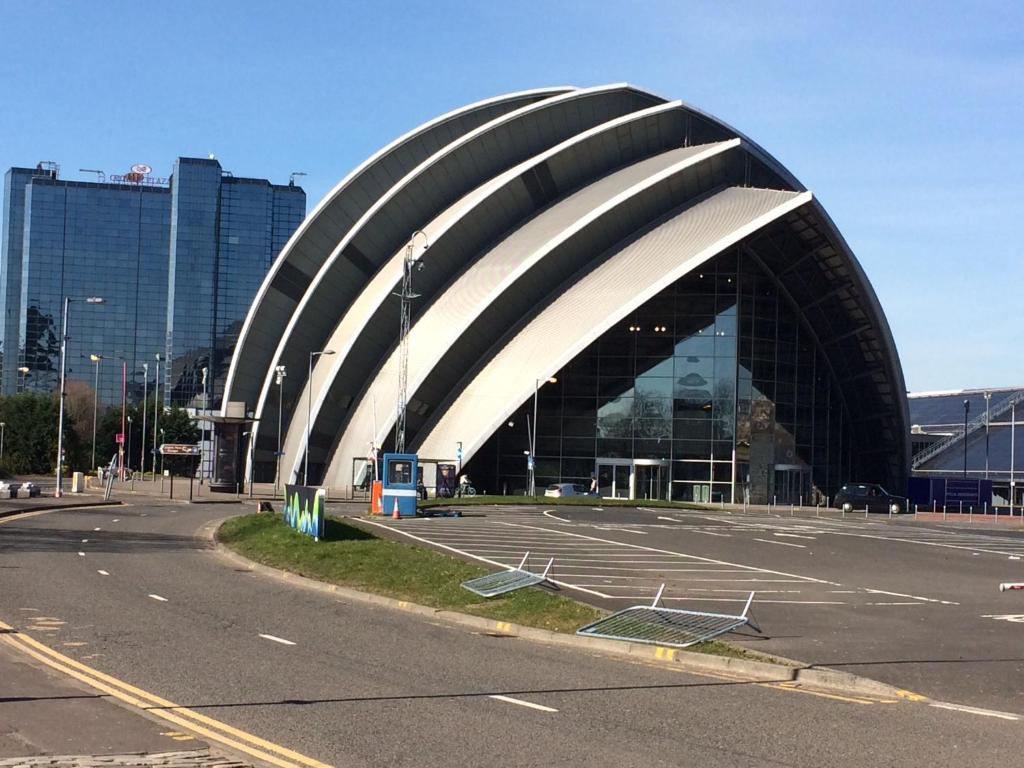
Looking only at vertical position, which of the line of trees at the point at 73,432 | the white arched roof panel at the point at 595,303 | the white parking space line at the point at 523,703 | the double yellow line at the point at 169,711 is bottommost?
the white parking space line at the point at 523,703

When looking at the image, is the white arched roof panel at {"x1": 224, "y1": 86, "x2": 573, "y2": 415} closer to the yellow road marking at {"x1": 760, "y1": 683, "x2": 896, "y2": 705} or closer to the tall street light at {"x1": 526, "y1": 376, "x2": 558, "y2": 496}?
the tall street light at {"x1": 526, "y1": 376, "x2": 558, "y2": 496}

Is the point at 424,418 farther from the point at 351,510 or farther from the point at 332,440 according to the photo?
the point at 351,510

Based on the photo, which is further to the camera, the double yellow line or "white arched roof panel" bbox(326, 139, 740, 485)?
"white arched roof panel" bbox(326, 139, 740, 485)

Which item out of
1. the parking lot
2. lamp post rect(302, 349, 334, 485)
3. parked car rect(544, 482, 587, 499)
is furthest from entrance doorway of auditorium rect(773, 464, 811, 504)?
lamp post rect(302, 349, 334, 485)

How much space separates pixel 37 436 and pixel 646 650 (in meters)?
94.7

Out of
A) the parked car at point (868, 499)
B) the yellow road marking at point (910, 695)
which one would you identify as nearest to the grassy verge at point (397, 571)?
the yellow road marking at point (910, 695)

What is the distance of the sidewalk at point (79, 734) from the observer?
766 cm

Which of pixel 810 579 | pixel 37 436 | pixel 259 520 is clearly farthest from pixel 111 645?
pixel 37 436

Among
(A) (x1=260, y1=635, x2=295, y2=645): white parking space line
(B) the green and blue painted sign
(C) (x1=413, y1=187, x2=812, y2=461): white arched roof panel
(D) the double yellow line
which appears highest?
(C) (x1=413, y1=187, x2=812, y2=461): white arched roof panel

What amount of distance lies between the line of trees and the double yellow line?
7157 centimetres

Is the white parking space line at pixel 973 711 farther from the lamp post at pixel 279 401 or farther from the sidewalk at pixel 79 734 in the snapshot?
the lamp post at pixel 279 401

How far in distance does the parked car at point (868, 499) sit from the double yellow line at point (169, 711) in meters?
59.6

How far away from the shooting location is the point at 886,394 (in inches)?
2840

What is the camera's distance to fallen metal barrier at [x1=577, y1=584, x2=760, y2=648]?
1410cm
